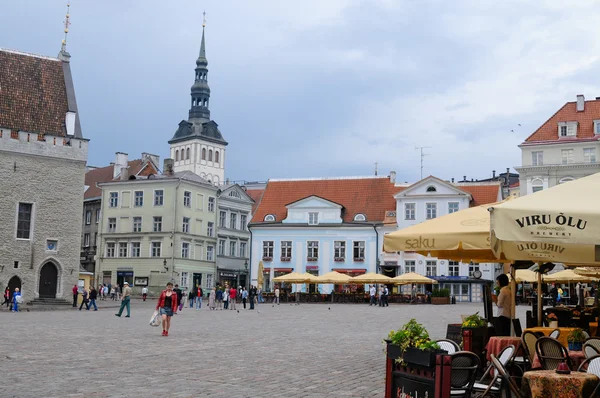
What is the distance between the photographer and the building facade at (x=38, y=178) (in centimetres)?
4122

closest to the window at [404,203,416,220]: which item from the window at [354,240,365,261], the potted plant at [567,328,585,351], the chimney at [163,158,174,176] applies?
the window at [354,240,365,261]

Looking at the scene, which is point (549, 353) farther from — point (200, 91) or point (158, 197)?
point (200, 91)

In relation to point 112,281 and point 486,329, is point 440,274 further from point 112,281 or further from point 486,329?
point 486,329

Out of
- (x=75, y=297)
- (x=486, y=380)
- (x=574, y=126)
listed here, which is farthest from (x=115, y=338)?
(x=574, y=126)

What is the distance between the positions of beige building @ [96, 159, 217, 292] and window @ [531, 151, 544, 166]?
29.2 m

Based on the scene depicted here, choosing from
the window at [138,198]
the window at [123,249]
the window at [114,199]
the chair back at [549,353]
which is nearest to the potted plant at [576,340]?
the chair back at [549,353]

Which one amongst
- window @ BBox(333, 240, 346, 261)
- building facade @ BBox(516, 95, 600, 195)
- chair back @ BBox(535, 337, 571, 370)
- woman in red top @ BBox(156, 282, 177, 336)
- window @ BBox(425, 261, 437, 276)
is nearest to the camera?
chair back @ BBox(535, 337, 571, 370)

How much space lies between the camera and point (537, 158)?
63656 mm

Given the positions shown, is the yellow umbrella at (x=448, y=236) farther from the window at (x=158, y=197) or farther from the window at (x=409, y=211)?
the window at (x=158, y=197)

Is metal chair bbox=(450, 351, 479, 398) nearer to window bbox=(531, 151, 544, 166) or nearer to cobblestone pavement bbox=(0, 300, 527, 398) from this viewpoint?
cobblestone pavement bbox=(0, 300, 527, 398)

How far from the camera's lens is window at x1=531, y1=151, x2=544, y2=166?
63406mm

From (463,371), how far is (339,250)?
2211 inches

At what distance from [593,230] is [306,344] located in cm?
1085

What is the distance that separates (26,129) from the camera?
138 ft
